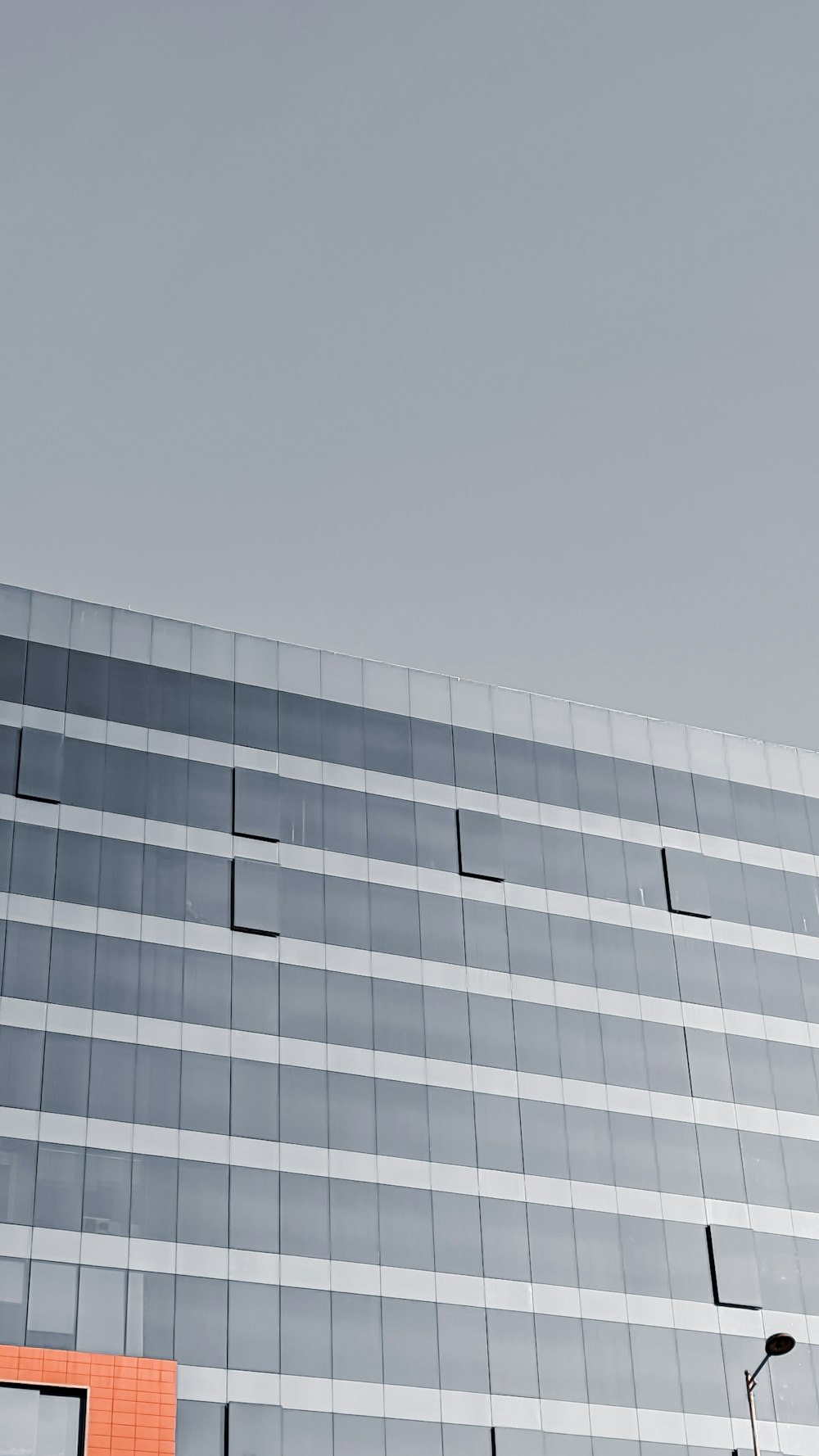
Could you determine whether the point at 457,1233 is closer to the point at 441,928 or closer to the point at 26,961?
the point at 441,928

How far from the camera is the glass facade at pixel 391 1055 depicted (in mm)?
57438

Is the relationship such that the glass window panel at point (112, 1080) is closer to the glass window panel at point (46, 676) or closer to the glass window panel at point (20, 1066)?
the glass window panel at point (20, 1066)

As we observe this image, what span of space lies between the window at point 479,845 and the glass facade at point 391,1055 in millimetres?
139

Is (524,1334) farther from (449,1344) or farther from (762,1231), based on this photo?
(762,1231)

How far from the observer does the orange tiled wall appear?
5284 centimetres

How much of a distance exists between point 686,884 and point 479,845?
862cm

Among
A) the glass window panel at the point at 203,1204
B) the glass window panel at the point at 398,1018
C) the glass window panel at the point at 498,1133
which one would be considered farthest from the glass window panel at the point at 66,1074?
the glass window panel at the point at 498,1133

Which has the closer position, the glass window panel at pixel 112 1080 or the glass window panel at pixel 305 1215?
the glass window panel at pixel 112 1080

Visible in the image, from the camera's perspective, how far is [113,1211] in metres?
57.0

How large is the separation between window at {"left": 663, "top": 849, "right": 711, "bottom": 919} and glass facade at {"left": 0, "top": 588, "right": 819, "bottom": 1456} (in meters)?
0.13

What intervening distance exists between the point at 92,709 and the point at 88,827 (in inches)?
180

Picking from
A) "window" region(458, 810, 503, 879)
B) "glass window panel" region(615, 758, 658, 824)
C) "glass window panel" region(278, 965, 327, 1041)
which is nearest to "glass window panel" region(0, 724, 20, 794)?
"glass window panel" region(278, 965, 327, 1041)

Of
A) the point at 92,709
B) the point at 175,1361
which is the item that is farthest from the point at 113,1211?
the point at 92,709

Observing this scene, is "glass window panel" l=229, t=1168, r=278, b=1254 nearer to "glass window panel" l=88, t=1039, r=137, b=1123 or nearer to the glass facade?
the glass facade
